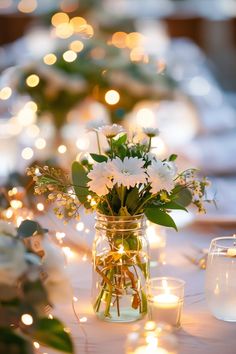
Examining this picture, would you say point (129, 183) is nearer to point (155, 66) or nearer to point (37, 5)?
point (155, 66)

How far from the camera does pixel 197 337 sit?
3.67ft

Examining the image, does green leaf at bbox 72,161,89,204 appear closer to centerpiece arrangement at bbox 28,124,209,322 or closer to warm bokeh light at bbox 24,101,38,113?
centerpiece arrangement at bbox 28,124,209,322

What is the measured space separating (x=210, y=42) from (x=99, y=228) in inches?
230

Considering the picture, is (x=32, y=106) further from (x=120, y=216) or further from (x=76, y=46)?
(x=120, y=216)

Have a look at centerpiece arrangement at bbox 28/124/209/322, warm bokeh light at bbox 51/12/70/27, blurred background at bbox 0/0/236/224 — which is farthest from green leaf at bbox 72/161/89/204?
warm bokeh light at bbox 51/12/70/27

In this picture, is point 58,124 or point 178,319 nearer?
point 178,319

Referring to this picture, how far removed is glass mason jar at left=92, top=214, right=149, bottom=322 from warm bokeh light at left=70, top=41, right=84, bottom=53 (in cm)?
167

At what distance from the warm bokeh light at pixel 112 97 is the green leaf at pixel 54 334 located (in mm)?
1836

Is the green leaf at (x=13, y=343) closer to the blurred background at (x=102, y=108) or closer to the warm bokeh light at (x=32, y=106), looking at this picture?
the blurred background at (x=102, y=108)

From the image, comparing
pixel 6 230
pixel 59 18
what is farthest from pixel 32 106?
pixel 59 18

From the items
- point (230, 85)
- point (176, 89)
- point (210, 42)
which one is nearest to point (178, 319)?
point (176, 89)

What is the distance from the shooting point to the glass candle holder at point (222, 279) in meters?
1.16

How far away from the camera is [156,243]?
58.6 inches

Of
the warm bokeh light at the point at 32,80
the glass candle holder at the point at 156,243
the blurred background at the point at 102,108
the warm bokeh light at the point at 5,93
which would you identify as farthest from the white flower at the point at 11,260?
the warm bokeh light at the point at 32,80
